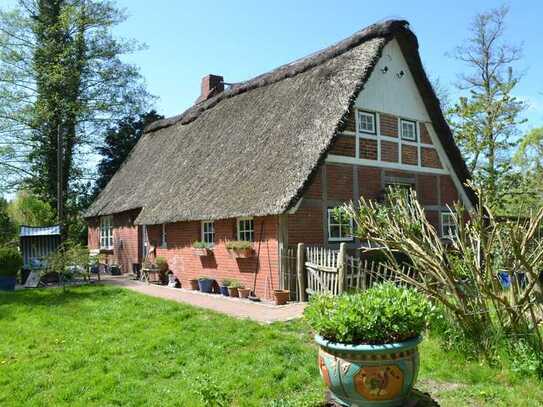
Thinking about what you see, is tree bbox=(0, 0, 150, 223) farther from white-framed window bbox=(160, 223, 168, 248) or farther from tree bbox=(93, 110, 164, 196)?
white-framed window bbox=(160, 223, 168, 248)

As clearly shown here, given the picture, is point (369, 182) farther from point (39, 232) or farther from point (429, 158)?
point (39, 232)

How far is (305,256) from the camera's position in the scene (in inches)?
416

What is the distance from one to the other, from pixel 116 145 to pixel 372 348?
2537 cm

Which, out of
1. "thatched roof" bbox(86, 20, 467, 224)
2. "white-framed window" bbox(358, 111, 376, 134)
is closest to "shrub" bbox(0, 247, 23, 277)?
"thatched roof" bbox(86, 20, 467, 224)

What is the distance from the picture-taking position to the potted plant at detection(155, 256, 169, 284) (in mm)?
15227

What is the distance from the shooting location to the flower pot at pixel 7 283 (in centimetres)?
1359

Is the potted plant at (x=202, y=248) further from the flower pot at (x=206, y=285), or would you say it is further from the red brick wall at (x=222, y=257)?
the flower pot at (x=206, y=285)

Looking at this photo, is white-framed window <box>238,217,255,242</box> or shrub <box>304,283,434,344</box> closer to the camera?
shrub <box>304,283,434,344</box>

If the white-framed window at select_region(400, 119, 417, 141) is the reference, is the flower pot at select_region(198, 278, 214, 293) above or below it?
below

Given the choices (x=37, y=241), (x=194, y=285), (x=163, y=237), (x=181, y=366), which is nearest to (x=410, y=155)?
(x=194, y=285)

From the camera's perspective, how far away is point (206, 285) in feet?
42.2

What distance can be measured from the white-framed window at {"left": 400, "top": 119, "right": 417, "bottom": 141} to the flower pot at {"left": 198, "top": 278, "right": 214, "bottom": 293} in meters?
6.91

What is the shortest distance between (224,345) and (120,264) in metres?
13.1

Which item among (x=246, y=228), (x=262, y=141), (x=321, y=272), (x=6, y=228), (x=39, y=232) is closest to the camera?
(x=321, y=272)
